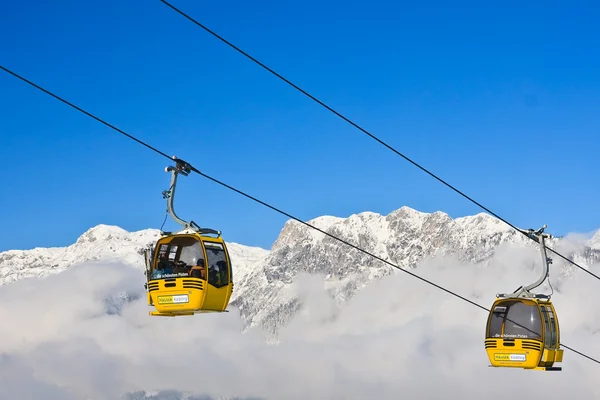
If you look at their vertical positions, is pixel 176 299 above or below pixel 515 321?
below

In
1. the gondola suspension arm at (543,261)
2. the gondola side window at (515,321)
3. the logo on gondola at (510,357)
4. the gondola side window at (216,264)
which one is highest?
the gondola suspension arm at (543,261)

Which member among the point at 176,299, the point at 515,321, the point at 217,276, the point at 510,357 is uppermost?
the point at 515,321

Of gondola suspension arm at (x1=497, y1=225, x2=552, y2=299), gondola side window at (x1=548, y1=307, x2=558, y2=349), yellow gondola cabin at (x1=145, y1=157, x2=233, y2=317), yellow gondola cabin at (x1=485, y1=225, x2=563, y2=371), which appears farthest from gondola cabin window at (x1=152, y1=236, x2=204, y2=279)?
gondola side window at (x1=548, y1=307, x2=558, y2=349)

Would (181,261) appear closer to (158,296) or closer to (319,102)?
(158,296)

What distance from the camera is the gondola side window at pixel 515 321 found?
1940 inches

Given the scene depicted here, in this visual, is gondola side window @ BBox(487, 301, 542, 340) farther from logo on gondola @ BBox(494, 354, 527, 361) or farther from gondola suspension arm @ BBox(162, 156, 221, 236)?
gondola suspension arm @ BBox(162, 156, 221, 236)

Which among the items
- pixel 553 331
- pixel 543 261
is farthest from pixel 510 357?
pixel 543 261

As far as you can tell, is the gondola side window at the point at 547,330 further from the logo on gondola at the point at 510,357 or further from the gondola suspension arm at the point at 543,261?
the logo on gondola at the point at 510,357

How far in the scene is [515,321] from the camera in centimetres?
5012

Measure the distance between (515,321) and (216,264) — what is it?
18.2 meters

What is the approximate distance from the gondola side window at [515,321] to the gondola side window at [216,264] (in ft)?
57.1

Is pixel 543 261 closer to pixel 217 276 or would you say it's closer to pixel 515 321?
pixel 515 321

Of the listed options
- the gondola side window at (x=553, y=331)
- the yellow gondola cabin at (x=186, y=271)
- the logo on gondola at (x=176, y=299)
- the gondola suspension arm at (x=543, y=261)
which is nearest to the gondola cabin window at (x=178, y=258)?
the yellow gondola cabin at (x=186, y=271)

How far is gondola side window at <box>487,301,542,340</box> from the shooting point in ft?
162
